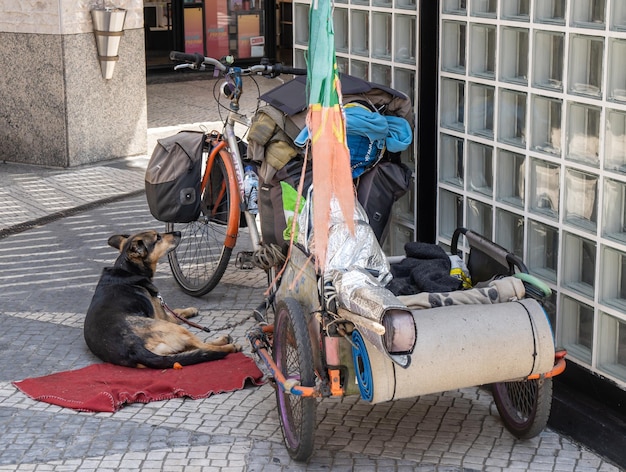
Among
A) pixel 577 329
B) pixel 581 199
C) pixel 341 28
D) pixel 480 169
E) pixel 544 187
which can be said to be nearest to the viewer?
pixel 581 199

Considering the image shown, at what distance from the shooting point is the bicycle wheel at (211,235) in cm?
665

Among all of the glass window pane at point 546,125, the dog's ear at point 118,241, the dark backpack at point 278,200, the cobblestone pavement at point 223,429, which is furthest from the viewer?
the dog's ear at point 118,241

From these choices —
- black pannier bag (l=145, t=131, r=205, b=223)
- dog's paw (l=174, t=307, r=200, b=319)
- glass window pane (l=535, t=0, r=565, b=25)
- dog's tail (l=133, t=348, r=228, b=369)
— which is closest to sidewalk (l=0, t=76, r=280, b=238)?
black pannier bag (l=145, t=131, r=205, b=223)

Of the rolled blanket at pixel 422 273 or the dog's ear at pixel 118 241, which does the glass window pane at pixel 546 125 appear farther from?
the dog's ear at pixel 118 241

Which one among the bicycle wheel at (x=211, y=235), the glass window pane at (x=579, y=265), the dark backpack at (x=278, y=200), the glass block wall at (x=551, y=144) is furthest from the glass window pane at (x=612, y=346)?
the bicycle wheel at (x=211, y=235)

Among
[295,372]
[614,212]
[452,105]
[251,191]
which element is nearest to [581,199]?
[614,212]

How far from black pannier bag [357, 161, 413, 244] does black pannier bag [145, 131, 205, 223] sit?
4.30 feet

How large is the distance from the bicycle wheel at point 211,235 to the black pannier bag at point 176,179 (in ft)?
0.33

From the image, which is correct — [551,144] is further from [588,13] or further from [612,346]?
[612,346]

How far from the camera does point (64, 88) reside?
10.5 m

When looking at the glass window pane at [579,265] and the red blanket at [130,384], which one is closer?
the glass window pane at [579,265]

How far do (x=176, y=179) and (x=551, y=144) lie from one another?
2445 millimetres

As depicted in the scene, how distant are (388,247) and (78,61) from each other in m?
4.98

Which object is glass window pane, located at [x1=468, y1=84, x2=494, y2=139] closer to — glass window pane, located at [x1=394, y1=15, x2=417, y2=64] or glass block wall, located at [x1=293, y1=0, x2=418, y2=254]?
glass block wall, located at [x1=293, y1=0, x2=418, y2=254]
